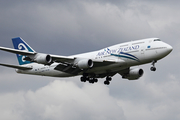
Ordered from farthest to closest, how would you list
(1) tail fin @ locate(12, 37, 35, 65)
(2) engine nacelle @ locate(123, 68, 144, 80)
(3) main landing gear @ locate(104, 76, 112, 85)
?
1. (1) tail fin @ locate(12, 37, 35, 65)
2. (3) main landing gear @ locate(104, 76, 112, 85)
3. (2) engine nacelle @ locate(123, 68, 144, 80)

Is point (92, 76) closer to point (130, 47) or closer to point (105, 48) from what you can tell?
point (105, 48)

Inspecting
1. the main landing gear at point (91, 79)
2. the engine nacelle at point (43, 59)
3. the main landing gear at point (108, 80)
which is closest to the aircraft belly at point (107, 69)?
the main landing gear at point (91, 79)

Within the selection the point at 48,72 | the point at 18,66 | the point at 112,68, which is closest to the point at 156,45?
the point at 112,68

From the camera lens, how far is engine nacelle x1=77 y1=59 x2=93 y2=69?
6075 cm

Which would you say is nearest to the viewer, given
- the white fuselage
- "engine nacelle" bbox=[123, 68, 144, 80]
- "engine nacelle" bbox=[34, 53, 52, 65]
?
the white fuselage

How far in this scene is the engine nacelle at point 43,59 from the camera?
60031 mm

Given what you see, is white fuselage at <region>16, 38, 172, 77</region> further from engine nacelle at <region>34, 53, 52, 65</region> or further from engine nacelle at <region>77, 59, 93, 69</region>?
engine nacelle at <region>34, 53, 52, 65</region>

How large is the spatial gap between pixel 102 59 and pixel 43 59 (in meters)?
9.74

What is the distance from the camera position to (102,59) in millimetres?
62969

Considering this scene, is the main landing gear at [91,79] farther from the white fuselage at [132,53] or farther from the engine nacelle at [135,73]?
the engine nacelle at [135,73]

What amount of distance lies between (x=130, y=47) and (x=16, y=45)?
24.9 meters

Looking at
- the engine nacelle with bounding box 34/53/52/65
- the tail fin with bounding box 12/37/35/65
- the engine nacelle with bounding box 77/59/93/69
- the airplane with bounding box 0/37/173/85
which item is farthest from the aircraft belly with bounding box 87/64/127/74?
the tail fin with bounding box 12/37/35/65

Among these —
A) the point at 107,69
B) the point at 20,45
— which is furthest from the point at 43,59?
the point at 20,45

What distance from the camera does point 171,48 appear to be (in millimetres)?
59031
